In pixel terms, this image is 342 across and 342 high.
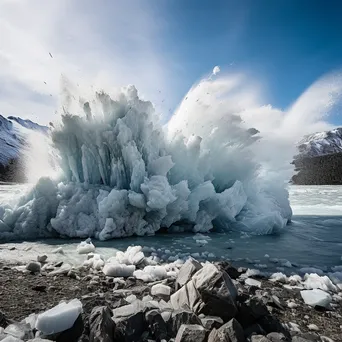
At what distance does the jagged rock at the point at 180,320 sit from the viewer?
110 inches

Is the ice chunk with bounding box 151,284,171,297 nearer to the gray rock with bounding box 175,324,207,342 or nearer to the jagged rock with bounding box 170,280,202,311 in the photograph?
the jagged rock with bounding box 170,280,202,311

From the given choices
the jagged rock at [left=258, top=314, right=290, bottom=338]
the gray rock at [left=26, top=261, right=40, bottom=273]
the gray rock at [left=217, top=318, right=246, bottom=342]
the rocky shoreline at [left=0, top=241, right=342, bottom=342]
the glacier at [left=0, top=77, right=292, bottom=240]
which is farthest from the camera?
the glacier at [left=0, top=77, right=292, bottom=240]

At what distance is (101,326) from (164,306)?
2.97 ft

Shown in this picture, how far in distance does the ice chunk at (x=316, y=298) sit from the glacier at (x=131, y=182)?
15.6 ft

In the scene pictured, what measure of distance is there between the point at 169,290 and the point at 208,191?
579 cm

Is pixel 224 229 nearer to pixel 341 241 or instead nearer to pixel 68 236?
pixel 341 241

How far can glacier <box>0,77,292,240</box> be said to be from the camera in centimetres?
834

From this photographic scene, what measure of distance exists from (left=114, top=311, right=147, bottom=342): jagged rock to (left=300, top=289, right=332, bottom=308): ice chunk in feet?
7.86

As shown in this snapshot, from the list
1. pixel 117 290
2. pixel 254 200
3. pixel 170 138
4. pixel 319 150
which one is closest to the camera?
pixel 117 290

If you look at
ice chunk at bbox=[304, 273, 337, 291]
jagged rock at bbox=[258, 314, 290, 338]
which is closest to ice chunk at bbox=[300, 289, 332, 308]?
ice chunk at bbox=[304, 273, 337, 291]

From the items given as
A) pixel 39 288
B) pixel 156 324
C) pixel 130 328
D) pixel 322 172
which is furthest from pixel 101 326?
pixel 322 172

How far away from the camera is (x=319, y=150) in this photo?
189m

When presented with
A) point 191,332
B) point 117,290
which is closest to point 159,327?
point 191,332

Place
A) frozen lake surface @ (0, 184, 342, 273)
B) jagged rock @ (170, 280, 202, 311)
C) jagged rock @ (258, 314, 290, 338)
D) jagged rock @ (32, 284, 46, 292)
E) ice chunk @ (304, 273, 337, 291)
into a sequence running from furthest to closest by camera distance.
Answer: frozen lake surface @ (0, 184, 342, 273), ice chunk @ (304, 273, 337, 291), jagged rock @ (32, 284, 46, 292), jagged rock @ (170, 280, 202, 311), jagged rock @ (258, 314, 290, 338)
